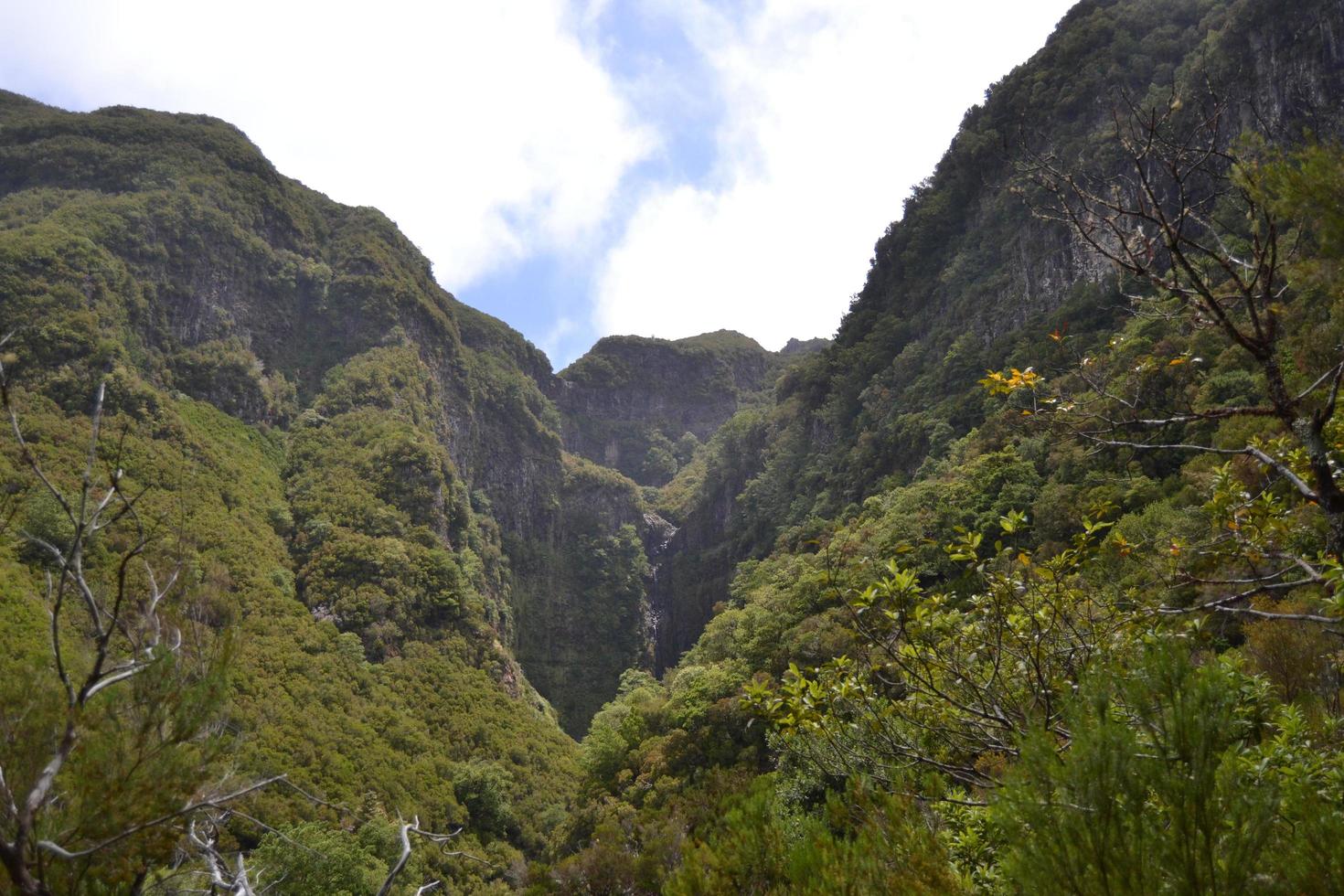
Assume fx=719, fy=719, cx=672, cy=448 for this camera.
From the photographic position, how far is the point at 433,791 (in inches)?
1248

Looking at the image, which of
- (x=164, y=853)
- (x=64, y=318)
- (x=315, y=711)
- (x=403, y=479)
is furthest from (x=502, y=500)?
(x=164, y=853)

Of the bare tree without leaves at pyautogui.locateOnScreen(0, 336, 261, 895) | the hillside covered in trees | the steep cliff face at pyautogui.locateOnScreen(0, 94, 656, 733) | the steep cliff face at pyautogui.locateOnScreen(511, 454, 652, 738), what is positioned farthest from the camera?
the steep cliff face at pyautogui.locateOnScreen(511, 454, 652, 738)

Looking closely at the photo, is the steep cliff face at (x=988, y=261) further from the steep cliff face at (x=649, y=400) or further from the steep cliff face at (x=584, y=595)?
→ the steep cliff face at (x=649, y=400)

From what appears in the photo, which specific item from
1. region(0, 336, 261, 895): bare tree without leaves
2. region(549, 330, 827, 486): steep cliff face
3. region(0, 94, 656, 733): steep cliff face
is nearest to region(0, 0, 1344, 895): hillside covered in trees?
region(0, 336, 261, 895): bare tree without leaves

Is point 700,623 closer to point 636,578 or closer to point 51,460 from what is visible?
point 636,578

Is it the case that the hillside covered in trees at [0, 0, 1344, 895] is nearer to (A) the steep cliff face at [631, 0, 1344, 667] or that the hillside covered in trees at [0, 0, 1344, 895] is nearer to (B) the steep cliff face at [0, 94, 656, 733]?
(A) the steep cliff face at [631, 0, 1344, 667]

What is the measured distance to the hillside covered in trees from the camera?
125 inches

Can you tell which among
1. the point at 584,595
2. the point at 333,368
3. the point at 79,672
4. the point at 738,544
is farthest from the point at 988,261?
the point at 333,368

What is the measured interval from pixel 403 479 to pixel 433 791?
2655cm

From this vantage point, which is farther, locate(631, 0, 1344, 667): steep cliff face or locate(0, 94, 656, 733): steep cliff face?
locate(0, 94, 656, 733): steep cliff face

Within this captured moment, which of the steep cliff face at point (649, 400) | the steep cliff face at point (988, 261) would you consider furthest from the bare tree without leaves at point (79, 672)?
the steep cliff face at point (649, 400)

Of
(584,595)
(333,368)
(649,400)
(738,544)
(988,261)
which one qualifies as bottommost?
(584,595)

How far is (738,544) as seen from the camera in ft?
171

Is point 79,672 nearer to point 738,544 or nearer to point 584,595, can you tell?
point 738,544
